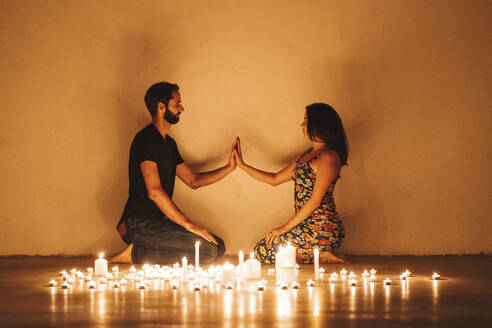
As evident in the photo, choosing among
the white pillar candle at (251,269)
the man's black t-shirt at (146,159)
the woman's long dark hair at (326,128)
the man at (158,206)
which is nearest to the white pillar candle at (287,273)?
the white pillar candle at (251,269)

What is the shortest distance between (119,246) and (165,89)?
1.47 m

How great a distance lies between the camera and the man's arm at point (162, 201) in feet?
14.3

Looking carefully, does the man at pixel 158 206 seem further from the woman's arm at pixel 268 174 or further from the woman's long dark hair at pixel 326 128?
the woman's long dark hair at pixel 326 128

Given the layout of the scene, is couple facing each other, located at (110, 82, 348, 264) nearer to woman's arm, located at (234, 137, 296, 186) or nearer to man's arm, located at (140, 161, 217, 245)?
man's arm, located at (140, 161, 217, 245)

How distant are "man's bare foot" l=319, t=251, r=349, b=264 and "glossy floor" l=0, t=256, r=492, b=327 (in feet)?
1.86

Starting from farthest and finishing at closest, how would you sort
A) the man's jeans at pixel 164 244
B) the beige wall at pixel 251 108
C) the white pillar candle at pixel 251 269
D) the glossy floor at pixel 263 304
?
the beige wall at pixel 251 108 → the man's jeans at pixel 164 244 → the white pillar candle at pixel 251 269 → the glossy floor at pixel 263 304

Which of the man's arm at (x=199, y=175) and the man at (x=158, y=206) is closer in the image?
the man at (x=158, y=206)

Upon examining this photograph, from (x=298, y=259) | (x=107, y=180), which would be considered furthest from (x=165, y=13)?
(x=298, y=259)

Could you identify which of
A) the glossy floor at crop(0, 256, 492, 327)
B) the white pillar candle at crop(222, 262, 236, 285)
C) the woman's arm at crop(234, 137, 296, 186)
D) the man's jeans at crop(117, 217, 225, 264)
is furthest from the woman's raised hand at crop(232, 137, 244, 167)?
the white pillar candle at crop(222, 262, 236, 285)

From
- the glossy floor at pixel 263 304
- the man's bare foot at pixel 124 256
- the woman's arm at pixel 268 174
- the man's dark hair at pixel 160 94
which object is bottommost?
the glossy floor at pixel 263 304

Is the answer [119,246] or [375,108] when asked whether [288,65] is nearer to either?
[375,108]

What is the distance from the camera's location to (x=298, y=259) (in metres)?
4.48

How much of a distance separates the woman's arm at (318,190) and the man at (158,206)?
0.58 meters

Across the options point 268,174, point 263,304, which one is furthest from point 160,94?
point 263,304
